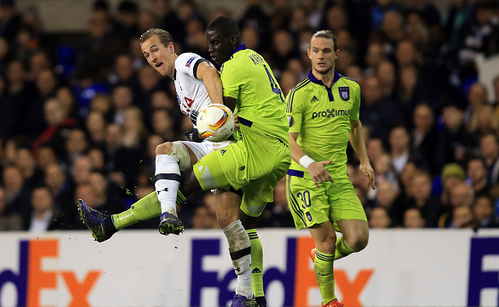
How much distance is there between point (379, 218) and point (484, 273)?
1.35 metres

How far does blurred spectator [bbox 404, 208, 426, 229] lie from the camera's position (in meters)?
9.44

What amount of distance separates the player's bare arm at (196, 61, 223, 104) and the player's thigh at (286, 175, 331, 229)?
5.56 feet

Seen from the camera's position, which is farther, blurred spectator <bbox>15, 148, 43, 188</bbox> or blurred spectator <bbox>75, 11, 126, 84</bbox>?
blurred spectator <bbox>75, 11, 126, 84</bbox>

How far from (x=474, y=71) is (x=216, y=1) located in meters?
4.74

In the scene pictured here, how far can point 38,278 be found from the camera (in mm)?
9195

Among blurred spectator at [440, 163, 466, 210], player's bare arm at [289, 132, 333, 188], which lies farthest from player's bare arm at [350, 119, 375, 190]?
blurred spectator at [440, 163, 466, 210]

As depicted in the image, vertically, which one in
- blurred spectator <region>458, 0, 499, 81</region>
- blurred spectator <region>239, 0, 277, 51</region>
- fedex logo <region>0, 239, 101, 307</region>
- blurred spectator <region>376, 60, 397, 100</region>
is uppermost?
blurred spectator <region>239, 0, 277, 51</region>

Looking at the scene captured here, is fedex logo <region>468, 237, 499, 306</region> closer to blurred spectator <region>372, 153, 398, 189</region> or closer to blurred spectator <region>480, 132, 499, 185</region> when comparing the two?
blurred spectator <region>480, 132, 499, 185</region>

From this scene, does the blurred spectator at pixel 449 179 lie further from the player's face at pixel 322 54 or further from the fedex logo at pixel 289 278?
the player's face at pixel 322 54

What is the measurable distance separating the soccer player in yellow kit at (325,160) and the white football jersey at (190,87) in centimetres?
123

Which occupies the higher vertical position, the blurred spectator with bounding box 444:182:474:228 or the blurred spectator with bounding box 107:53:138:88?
the blurred spectator with bounding box 107:53:138:88

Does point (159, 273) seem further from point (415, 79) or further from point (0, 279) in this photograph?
point (415, 79)

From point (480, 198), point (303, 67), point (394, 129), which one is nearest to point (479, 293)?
point (480, 198)

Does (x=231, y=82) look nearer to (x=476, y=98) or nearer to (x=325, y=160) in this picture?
(x=325, y=160)
